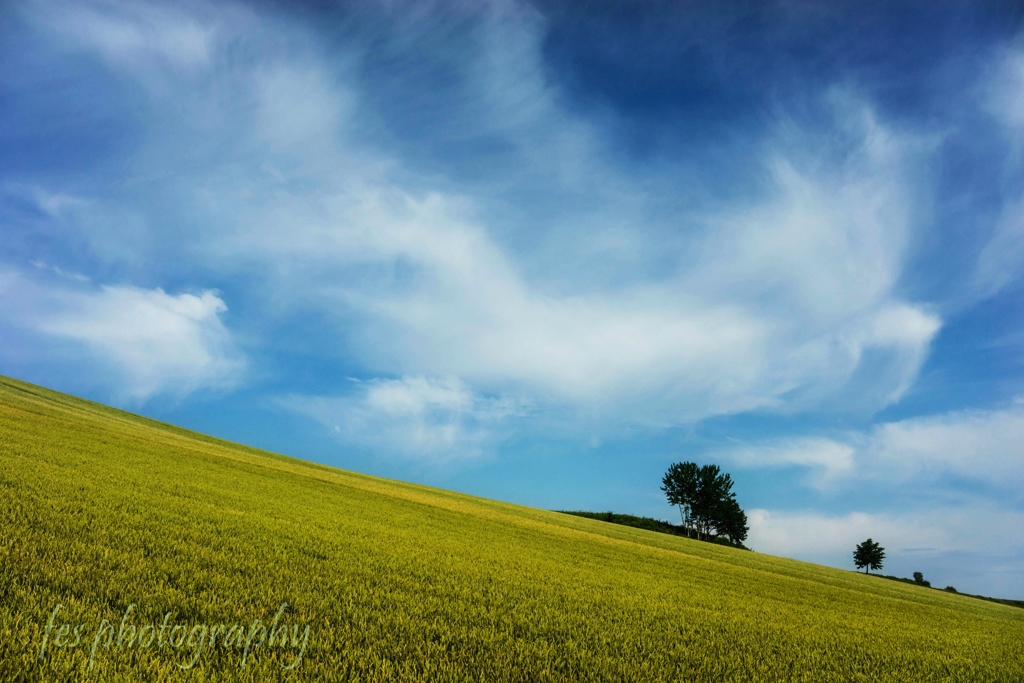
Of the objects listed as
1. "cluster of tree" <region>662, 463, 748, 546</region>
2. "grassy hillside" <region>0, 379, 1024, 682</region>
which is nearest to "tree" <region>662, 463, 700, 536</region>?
"cluster of tree" <region>662, 463, 748, 546</region>

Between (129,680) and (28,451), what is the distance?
476 inches

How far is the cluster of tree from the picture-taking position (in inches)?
3014

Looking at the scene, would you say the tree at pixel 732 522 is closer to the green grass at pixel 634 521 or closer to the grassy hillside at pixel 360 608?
the green grass at pixel 634 521

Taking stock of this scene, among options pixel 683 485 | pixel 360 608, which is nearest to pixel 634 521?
pixel 683 485

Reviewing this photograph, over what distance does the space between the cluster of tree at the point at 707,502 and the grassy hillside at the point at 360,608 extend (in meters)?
70.7

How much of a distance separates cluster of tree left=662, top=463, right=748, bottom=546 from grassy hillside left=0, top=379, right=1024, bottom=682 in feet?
232

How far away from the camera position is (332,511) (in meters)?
11.8

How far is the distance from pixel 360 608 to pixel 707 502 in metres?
81.9

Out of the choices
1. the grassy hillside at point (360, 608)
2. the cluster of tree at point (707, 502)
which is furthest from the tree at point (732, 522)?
the grassy hillside at point (360, 608)

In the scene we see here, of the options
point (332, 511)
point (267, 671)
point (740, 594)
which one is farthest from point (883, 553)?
point (267, 671)

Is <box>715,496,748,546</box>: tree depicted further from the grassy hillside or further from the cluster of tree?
the grassy hillside

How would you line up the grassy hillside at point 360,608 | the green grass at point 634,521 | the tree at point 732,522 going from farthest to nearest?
the tree at point 732,522 → the green grass at point 634,521 → the grassy hillside at point 360,608

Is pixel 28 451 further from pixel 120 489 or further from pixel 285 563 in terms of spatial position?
pixel 285 563

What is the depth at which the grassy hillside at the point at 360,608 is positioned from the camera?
12.2 ft
